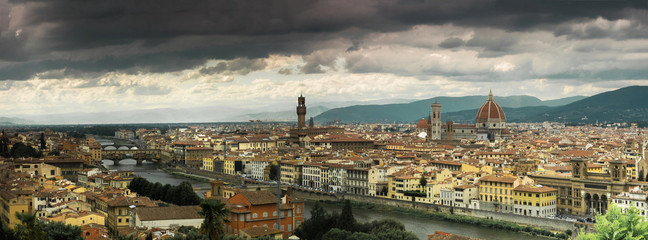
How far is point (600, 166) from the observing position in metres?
34.5

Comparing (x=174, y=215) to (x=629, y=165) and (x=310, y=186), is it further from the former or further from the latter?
(x=629, y=165)

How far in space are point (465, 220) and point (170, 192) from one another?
12.3m

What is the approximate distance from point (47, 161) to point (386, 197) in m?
19.8

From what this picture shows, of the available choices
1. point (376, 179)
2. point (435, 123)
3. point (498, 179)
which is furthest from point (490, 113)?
point (498, 179)

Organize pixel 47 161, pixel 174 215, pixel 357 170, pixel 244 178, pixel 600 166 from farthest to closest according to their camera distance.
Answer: pixel 244 178, pixel 47 161, pixel 357 170, pixel 600 166, pixel 174 215

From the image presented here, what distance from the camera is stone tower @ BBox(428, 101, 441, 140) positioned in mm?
74250

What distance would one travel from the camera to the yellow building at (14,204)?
23.4m

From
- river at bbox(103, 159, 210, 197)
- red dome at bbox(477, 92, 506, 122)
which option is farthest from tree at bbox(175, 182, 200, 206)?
red dome at bbox(477, 92, 506, 122)

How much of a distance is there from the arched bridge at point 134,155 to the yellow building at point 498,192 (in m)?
44.0

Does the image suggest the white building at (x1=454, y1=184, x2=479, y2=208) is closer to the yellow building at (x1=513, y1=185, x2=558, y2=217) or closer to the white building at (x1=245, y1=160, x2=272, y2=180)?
the yellow building at (x1=513, y1=185, x2=558, y2=217)

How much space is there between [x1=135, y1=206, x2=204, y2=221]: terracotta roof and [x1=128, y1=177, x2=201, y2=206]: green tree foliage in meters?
6.19

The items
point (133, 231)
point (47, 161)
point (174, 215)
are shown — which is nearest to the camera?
point (133, 231)

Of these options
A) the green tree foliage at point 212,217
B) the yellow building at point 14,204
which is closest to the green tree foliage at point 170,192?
the yellow building at point 14,204

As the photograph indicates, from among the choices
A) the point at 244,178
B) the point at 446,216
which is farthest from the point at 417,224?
the point at 244,178
